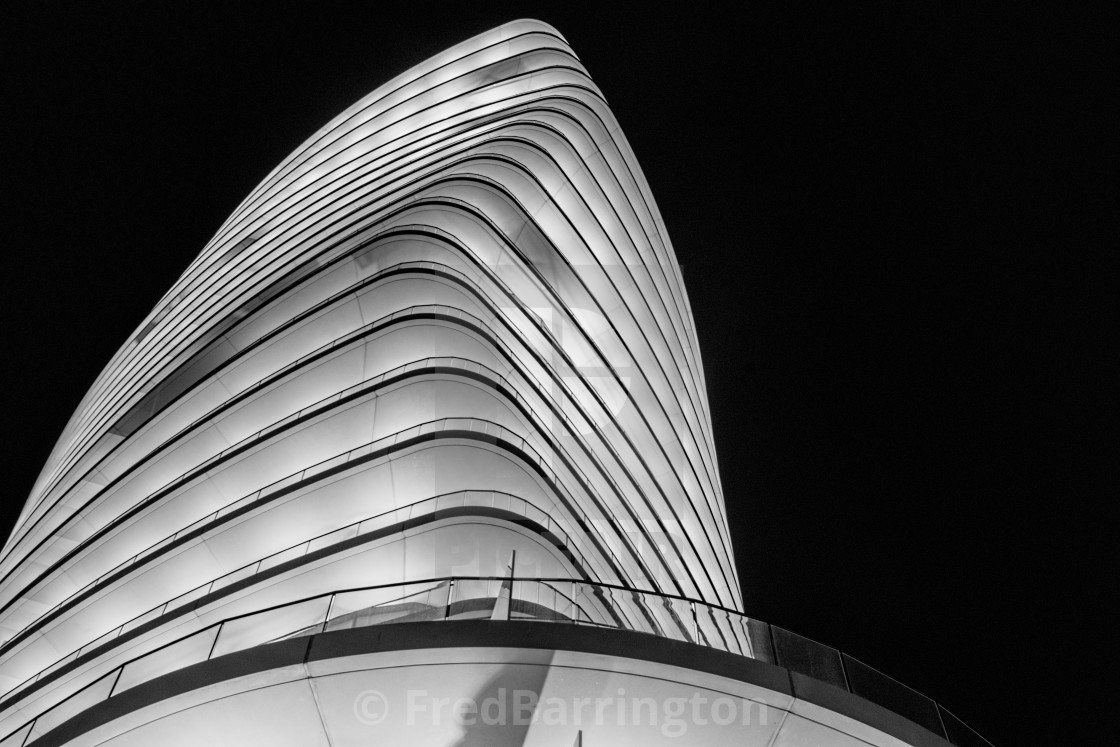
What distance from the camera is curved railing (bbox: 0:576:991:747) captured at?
9.06 m

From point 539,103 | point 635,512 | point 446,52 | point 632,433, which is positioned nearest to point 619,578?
point 635,512

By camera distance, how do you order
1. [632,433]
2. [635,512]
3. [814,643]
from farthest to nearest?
[632,433]
[635,512]
[814,643]

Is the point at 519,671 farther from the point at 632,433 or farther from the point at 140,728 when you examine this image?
the point at 632,433

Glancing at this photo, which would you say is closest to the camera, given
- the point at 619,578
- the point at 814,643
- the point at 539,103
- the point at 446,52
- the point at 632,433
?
the point at 814,643

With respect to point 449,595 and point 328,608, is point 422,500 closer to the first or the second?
point 449,595

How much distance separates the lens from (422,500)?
1719 centimetres

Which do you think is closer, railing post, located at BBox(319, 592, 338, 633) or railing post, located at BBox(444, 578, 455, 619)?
railing post, located at BBox(319, 592, 338, 633)

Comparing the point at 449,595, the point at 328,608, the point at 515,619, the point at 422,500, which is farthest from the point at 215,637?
the point at 422,500

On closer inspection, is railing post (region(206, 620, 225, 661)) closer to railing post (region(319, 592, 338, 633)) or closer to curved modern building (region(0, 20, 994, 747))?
curved modern building (region(0, 20, 994, 747))

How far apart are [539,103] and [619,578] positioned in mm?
21091

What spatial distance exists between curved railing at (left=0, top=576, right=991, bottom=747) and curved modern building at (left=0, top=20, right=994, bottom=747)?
0.13 feet

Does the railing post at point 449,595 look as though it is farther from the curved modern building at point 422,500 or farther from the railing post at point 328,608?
the railing post at point 328,608

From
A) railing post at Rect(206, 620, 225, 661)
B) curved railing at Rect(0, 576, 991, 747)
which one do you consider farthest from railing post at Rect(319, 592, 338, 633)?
railing post at Rect(206, 620, 225, 661)

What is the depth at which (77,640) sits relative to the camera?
2056cm
